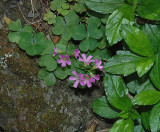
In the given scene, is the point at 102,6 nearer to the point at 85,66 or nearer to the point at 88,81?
the point at 85,66

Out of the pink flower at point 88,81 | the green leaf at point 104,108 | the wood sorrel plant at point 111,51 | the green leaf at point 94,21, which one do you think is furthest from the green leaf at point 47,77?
the green leaf at point 94,21

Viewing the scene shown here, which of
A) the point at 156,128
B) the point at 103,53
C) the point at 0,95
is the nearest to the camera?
the point at 156,128

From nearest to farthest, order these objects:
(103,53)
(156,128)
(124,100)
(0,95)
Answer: (156,128) → (124,100) → (0,95) → (103,53)

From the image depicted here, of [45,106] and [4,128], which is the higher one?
[45,106]

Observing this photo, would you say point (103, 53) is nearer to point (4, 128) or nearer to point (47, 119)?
point (47, 119)

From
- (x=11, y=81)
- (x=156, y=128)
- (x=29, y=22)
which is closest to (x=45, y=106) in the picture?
(x=11, y=81)

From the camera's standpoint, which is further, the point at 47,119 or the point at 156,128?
the point at 47,119

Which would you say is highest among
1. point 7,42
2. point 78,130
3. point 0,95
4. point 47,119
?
point 7,42

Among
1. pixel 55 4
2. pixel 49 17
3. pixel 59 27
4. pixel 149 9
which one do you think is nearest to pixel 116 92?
pixel 149 9
